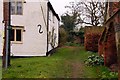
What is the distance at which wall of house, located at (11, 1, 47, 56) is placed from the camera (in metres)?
24.4

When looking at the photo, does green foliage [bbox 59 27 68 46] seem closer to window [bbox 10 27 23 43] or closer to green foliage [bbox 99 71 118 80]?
window [bbox 10 27 23 43]

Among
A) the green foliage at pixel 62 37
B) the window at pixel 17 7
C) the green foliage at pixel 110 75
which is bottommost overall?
the green foliage at pixel 110 75

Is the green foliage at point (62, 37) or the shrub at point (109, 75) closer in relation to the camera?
the shrub at point (109, 75)

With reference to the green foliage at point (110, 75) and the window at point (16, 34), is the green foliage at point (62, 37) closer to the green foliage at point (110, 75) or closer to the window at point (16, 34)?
the window at point (16, 34)

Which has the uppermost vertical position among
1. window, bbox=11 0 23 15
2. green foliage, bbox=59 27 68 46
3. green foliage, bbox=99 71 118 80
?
window, bbox=11 0 23 15

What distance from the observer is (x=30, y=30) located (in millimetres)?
24391

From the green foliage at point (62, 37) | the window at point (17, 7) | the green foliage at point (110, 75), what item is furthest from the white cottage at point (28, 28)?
the green foliage at point (62, 37)

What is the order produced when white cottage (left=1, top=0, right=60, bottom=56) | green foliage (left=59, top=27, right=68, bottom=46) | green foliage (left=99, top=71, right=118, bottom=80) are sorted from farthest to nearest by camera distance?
green foliage (left=59, top=27, right=68, bottom=46)
white cottage (left=1, top=0, right=60, bottom=56)
green foliage (left=99, top=71, right=118, bottom=80)

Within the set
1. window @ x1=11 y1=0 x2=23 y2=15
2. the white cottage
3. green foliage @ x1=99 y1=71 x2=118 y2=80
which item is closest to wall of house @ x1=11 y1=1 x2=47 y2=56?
the white cottage

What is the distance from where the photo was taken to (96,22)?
45.9 m

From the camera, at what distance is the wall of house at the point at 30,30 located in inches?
960

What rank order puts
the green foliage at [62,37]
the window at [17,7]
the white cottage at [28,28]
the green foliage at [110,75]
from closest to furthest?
the green foliage at [110,75] < the white cottage at [28,28] < the window at [17,7] < the green foliage at [62,37]

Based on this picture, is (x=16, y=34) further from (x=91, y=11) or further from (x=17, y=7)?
(x=91, y=11)

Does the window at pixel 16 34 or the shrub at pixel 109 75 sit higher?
the window at pixel 16 34
